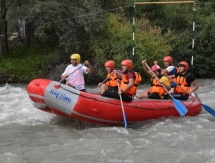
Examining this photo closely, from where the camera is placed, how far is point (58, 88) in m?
7.61

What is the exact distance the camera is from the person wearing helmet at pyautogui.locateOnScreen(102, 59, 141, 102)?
7.79 m

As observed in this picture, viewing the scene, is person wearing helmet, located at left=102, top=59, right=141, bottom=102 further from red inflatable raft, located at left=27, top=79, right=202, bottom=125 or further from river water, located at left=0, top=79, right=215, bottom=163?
river water, located at left=0, top=79, right=215, bottom=163

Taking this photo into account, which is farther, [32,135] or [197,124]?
[197,124]

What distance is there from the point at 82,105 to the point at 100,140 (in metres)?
0.88

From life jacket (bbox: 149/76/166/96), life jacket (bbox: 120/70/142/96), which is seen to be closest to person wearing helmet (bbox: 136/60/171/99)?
life jacket (bbox: 149/76/166/96)

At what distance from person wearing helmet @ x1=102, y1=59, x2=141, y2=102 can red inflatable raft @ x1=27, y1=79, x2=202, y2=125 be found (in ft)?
0.43

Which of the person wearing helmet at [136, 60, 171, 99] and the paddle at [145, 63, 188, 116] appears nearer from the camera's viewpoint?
the paddle at [145, 63, 188, 116]

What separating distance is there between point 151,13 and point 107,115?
42.7 feet

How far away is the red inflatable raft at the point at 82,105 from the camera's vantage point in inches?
297

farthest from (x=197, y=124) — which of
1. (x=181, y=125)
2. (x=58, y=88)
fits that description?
(x=58, y=88)

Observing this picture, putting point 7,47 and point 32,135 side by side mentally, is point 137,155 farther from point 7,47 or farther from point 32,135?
point 7,47

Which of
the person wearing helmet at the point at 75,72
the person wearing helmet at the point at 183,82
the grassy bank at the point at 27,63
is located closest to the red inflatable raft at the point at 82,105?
the person wearing helmet at the point at 75,72

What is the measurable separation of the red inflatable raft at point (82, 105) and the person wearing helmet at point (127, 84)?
0.13 metres

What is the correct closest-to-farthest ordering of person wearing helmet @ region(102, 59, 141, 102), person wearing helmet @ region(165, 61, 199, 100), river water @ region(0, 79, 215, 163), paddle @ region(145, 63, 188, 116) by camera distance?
river water @ region(0, 79, 215, 163) < person wearing helmet @ region(102, 59, 141, 102) < paddle @ region(145, 63, 188, 116) < person wearing helmet @ region(165, 61, 199, 100)
